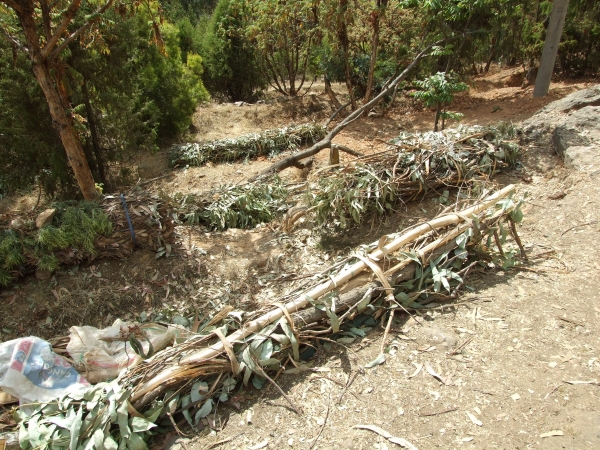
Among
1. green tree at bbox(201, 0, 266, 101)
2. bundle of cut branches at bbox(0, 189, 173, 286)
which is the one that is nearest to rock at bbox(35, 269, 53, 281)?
bundle of cut branches at bbox(0, 189, 173, 286)

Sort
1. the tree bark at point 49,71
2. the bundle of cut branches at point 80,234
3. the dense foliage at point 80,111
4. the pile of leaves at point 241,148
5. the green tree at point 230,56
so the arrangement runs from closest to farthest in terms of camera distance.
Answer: the bundle of cut branches at point 80,234 → the tree bark at point 49,71 → the dense foliage at point 80,111 → the pile of leaves at point 241,148 → the green tree at point 230,56

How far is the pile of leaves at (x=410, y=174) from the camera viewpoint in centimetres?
380

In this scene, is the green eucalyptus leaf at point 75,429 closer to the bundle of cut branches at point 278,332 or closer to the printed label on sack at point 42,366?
the bundle of cut branches at point 278,332

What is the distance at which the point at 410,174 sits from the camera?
3.84 metres

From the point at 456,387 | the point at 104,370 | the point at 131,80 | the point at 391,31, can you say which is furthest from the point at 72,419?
the point at 391,31

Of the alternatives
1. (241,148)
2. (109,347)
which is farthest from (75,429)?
(241,148)

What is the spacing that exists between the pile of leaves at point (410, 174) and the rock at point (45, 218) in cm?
244

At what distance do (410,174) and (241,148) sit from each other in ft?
17.7

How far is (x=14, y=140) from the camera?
18.6 ft

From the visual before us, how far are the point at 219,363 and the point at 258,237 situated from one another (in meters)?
2.58

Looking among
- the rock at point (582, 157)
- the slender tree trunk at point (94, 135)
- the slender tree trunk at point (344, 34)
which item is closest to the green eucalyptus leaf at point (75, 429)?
the rock at point (582, 157)

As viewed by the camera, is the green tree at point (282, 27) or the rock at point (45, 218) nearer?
the rock at point (45, 218)

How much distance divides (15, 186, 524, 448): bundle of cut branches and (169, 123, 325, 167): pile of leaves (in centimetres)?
626

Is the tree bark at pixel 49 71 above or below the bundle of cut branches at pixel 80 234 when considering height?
above
